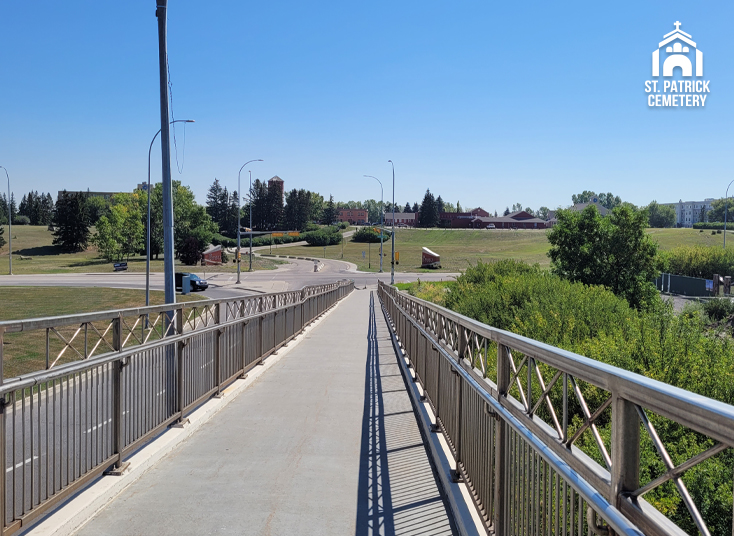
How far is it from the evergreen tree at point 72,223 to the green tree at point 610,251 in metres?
99.8

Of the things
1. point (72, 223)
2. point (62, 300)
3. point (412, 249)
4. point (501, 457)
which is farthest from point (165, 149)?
point (412, 249)

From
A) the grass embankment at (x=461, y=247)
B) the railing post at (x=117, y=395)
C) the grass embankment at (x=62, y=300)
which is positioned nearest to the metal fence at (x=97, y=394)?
the railing post at (x=117, y=395)

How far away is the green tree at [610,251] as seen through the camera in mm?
36656

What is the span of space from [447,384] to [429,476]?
0.95 metres

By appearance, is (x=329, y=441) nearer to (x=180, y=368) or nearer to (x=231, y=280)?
(x=180, y=368)

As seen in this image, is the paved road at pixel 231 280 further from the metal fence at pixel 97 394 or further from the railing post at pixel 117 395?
the railing post at pixel 117 395

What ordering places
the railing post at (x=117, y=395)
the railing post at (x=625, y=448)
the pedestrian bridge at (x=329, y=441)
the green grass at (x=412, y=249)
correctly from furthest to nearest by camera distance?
the green grass at (x=412, y=249)
the railing post at (x=117, y=395)
the pedestrian bridge at (x=329, y=441)
the railing post at (x=625, y=448)

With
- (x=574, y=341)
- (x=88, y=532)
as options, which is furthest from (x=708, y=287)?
(x=88, y=532)

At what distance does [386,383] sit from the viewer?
12.2 m

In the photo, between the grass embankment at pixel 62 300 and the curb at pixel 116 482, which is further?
the grass embankment at pixel 62 300

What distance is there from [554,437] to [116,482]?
166 inches

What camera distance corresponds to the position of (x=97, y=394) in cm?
553

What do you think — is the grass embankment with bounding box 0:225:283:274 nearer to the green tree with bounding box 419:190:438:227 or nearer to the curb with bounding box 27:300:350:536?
the curb with bounding box 27:300:350:536

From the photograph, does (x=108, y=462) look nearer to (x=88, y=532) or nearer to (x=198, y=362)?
(x=88, y=532)
